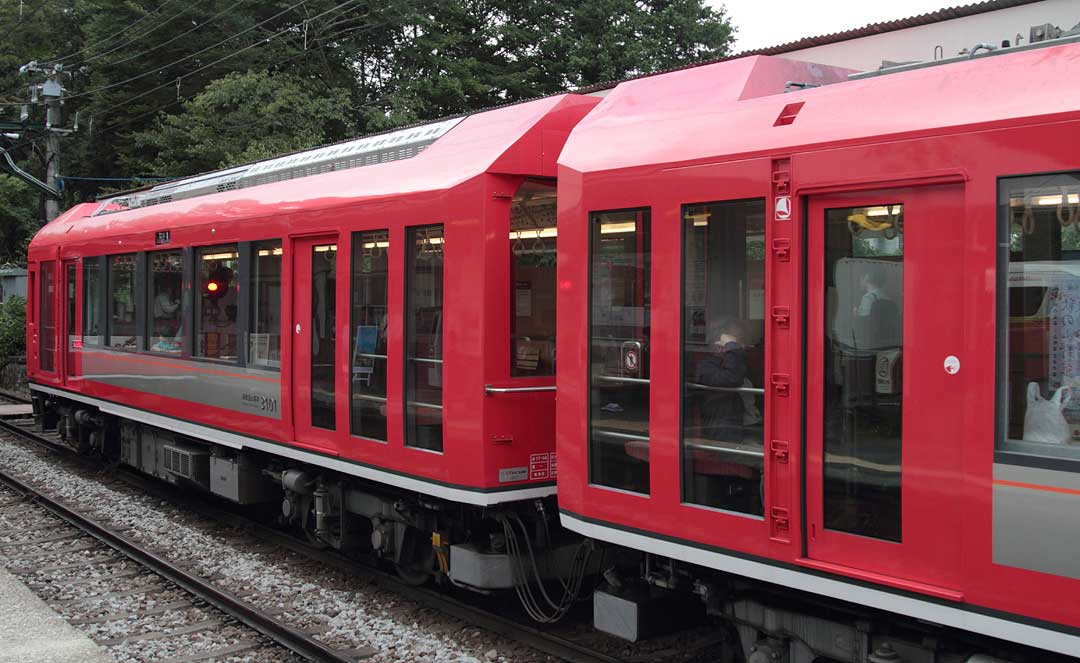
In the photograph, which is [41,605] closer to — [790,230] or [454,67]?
[790,230]

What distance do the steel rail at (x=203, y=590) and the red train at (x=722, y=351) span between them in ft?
3.20

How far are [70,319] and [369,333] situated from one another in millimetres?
7973

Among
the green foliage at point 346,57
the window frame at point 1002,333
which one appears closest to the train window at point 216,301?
the window frame at point 1002,333

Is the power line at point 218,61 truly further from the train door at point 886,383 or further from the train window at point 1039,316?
the train window at point 1039,316

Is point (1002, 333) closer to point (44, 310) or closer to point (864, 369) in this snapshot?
point (864, 369)

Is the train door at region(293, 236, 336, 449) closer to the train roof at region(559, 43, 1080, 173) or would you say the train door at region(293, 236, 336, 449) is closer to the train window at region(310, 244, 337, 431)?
the train window at region(310, 244, 337, 431)

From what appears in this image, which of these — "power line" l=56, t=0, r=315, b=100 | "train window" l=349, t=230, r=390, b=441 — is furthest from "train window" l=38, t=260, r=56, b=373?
"power line" l=56, t=0, r=315, b=100

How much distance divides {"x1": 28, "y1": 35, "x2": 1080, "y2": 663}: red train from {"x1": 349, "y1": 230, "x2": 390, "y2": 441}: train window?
2 centimetres

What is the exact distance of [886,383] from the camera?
13.6 ft

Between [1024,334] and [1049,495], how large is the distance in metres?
0.58

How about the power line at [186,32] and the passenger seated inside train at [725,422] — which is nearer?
the passenger seated inside train at [725,422]

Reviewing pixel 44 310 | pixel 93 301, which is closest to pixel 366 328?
pixel 93 301

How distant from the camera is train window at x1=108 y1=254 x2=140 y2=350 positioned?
38.3 feet

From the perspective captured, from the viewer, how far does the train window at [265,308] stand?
28.5 ft
